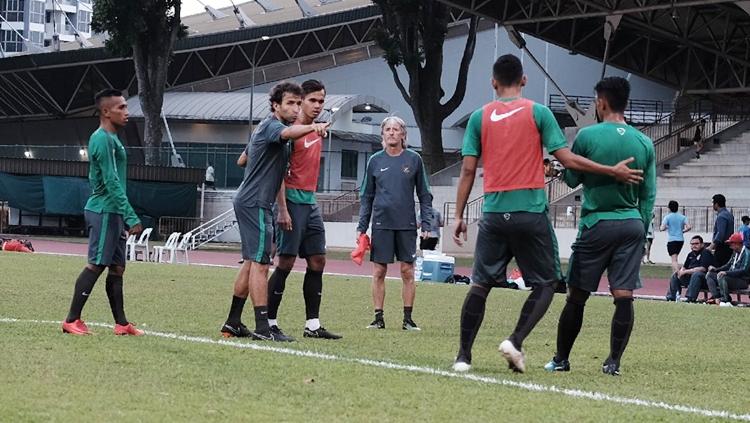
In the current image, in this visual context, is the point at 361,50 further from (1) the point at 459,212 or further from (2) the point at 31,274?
(1) the point at 459,212

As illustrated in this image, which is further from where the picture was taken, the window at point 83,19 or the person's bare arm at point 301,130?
the window at point 83,19

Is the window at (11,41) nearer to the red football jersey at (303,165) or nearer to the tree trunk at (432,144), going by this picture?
the tree trunk at (432,144)

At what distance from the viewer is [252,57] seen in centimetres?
7862

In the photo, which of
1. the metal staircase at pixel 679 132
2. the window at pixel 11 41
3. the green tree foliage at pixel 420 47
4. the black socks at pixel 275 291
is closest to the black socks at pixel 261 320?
the black socks at pixel 275 291

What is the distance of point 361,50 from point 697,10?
103ft

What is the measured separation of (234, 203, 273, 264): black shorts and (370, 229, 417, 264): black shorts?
307 centimetres

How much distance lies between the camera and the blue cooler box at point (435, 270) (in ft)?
98.7

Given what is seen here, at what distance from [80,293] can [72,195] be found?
2006 inches

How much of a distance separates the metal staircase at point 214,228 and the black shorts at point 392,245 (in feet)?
139

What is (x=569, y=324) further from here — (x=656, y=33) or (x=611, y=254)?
Answer: (x=656, y=33)

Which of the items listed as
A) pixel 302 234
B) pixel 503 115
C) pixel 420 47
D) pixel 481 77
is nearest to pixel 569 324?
pixel 503 115

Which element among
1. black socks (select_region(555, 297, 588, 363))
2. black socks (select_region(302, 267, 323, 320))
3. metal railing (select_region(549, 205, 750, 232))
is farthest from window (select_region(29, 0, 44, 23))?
black socks (select_region(555, 297, 588, 363))

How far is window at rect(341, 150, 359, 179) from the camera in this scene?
67312mm

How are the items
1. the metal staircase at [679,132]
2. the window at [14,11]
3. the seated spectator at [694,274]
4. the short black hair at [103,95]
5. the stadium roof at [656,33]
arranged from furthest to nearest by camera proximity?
the window at [14,11], the metal staircase at [679,132], the stadium roof at [656,33], the seated spectator at [694,274], the short black hair at [103,95]
